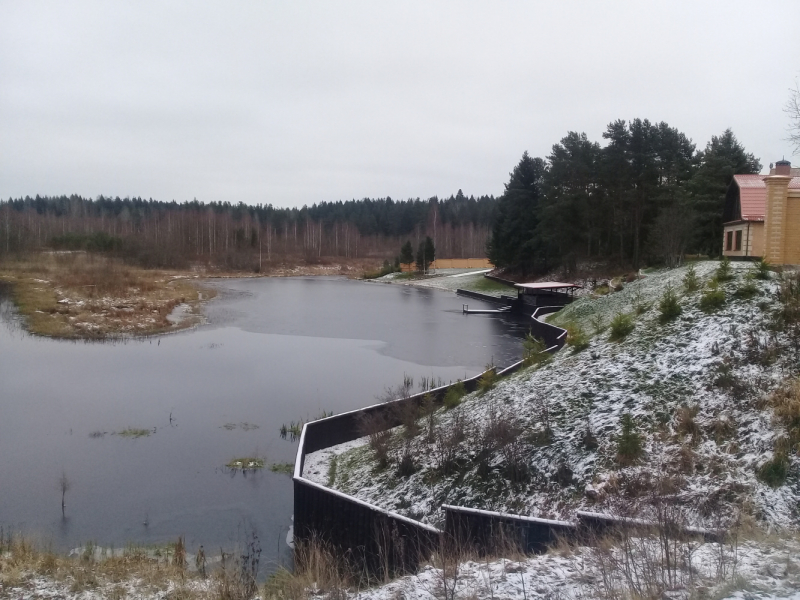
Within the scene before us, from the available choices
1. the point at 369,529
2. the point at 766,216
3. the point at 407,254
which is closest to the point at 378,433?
the point at 369,529

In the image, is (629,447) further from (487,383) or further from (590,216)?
(590,216)

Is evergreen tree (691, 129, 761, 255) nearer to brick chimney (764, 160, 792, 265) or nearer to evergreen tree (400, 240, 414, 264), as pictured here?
brick chimney (764, 160, 792, 265)

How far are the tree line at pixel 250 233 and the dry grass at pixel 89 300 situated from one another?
62.1 ft

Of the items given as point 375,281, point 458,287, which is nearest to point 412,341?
point 458,287

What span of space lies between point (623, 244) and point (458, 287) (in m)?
18.5

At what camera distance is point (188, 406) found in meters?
17.5

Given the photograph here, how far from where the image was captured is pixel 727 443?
8883mm

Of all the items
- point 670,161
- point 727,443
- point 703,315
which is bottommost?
point 727,443

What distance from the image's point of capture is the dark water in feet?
35.7

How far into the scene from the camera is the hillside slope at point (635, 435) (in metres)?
8.25

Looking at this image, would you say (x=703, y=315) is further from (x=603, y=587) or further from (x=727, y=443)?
(x=603, y=587)

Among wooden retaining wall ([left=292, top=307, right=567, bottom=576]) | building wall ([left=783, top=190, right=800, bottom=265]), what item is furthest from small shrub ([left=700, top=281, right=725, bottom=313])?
wooden retaining wall ([left=292, top=307, right=567, bottom=576])

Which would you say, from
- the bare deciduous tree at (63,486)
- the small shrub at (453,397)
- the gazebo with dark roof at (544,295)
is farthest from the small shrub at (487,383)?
the gazebo with dark roof at (544,295)

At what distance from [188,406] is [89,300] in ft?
80.3
